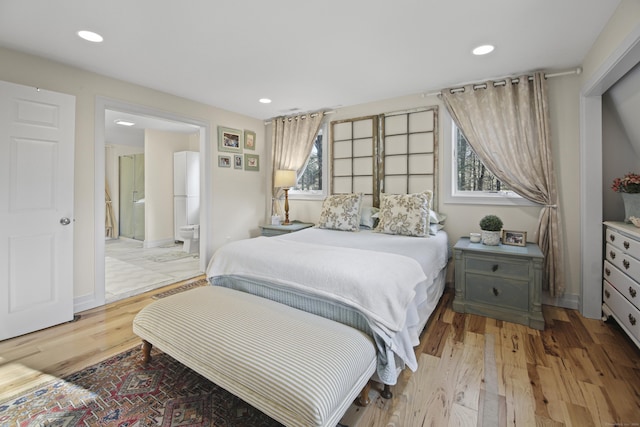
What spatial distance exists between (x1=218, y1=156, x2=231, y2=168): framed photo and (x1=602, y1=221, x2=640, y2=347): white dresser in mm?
4262

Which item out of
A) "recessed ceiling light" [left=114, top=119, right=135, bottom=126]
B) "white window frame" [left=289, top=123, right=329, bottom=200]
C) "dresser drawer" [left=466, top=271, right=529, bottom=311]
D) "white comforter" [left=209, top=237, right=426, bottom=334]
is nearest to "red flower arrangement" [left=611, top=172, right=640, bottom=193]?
"dresser drawer" [left=466, top=271, right=529, bottom=311]

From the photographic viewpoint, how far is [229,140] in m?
4.30

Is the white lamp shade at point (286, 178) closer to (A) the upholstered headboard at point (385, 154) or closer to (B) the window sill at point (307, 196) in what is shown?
(B) the window sill at point (307, 196)

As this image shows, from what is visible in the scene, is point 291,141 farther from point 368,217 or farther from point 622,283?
point 622,283

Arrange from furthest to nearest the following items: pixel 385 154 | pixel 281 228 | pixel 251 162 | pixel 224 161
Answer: pixel 251 162 → pixel 224 161 → pixel 281 228 → pixel 385 154

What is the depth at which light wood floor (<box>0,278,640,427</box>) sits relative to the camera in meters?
1.53

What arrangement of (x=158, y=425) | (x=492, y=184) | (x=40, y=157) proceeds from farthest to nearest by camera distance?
(x=492, y=184), (x=40, y=157), (x=158, y=425)

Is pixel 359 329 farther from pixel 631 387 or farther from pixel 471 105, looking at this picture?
pixel 471 105

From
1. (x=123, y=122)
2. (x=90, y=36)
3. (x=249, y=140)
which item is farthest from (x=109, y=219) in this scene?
(x=90, y=36)

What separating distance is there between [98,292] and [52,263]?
0.57m

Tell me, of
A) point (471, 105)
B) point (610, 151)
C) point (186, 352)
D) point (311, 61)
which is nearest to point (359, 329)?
point (186, 352)

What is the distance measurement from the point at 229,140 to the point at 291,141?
92 centimetres

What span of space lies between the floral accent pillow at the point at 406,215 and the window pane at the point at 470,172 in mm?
515

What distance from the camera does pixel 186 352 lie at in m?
1.60
